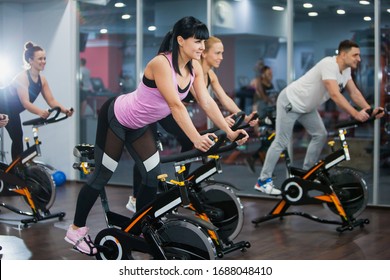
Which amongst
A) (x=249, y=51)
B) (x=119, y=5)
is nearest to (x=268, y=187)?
(x=249, y=51)

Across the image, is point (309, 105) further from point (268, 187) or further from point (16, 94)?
point (16, 94)

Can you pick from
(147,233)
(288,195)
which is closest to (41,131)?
(288,195)

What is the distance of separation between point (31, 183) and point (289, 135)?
7.00 ft

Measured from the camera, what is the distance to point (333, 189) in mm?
4984

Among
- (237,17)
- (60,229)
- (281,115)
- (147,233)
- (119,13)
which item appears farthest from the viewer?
(119,13)

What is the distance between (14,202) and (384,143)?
346cm

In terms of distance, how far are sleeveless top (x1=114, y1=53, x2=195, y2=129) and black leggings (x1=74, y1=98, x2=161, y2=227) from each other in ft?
0.20

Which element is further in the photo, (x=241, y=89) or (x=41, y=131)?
(x=41, y=131)

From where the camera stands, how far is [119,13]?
758 cm

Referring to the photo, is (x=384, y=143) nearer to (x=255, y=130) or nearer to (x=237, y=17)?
(x=255, y=130)

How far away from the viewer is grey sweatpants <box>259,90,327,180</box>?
527 centimetres

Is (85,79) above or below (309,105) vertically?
above

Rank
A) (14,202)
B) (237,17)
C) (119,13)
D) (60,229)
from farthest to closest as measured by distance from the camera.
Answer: (119,13) → (237,17) → (14,202) → (60,229)

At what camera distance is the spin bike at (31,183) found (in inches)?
206
